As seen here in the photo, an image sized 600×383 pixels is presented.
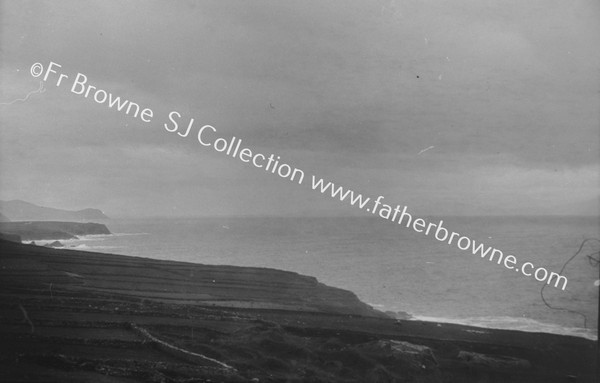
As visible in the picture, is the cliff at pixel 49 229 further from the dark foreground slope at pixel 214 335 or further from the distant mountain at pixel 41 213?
the dark foreground slope at pixel 214 335

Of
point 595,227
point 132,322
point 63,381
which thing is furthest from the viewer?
point 595,227

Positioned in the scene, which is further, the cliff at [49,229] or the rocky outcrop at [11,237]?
the rocky outcrop at [11,237]

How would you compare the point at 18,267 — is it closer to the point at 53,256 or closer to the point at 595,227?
the point at 53,256

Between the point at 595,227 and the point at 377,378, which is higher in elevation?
the point at 595,227

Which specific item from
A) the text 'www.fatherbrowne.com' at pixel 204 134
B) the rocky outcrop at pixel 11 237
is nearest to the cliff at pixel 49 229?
the rocky outcrop at pixel 11 237

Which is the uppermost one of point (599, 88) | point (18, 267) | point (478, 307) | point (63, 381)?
point (599, 88)

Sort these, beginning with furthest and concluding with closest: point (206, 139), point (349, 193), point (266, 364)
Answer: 1. point (349, 193)
2. point (206, 139)
3. point (266, 364)

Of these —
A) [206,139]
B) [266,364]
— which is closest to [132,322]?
[266,364]
